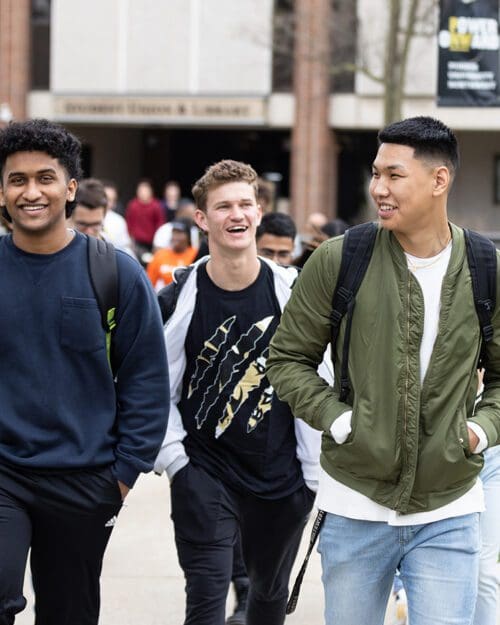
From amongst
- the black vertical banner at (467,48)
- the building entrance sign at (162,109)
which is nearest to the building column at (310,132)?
the building entrance sign at (162,109)

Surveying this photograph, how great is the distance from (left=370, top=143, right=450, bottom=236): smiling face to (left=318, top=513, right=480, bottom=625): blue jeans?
0.92m

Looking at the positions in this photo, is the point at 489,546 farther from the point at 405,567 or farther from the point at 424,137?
the point at 424,137

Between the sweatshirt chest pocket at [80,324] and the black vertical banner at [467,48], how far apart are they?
21.8ft

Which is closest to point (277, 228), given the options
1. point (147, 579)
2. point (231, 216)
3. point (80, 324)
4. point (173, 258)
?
point (231, 216)

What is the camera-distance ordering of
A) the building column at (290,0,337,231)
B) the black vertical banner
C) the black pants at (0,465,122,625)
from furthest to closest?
the building column at (290,0,337,231), the black vertical banner, the black pants at (0,465,122,625)

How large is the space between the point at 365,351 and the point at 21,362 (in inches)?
44.3

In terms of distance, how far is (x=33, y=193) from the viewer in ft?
13.7

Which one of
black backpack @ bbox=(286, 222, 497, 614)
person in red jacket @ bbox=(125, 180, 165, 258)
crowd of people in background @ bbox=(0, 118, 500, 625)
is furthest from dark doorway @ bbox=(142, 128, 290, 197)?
black backpack @ bbox=(286, 222, 497, 614)

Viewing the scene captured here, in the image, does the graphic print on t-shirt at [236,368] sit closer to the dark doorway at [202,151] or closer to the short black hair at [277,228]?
the short black hair at [277,228]

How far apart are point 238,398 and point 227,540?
0.56 meters

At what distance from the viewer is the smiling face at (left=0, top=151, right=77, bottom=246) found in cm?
418

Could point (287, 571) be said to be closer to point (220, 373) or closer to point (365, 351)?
point (220, 373)

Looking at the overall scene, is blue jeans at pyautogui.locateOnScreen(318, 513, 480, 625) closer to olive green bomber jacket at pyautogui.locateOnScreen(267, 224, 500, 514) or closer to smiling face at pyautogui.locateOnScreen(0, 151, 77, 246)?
olive green bomber jacket at pyautogui.locateOnScreen(267, 224, 500, 514)

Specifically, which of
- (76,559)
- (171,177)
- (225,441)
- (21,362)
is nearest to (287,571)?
(225,441)
